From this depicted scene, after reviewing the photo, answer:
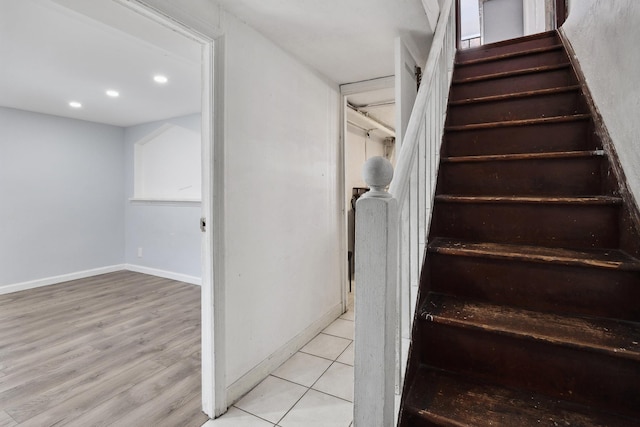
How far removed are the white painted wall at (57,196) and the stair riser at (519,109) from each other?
488 cm

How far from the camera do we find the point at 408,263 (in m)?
1.06

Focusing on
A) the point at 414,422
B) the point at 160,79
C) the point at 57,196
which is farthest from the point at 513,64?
the point at 57,196

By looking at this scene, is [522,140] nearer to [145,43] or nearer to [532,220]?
[532,220]

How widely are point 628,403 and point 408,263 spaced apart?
2.46 ft

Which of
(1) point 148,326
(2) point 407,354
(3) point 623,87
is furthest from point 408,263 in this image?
(1) point 148,326

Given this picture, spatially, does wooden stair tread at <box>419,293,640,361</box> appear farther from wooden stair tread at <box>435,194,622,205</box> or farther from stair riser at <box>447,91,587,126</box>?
stair riser at <box>447,91,587,126</box>

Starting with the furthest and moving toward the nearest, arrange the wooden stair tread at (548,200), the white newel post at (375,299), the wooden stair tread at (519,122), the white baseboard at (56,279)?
the white baseboard at (56,279), the wooden stair tread at (519,122), the wooden stair tread at (548,200), the white newel post at (375,299)

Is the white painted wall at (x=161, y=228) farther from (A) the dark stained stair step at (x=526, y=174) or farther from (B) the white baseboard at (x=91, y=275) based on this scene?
(A) the dark stained stair step at (x=526, y=174)

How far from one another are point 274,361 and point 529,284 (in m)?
1.64

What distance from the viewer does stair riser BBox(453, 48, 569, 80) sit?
7.10 feet

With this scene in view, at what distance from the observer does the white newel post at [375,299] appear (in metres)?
0.81

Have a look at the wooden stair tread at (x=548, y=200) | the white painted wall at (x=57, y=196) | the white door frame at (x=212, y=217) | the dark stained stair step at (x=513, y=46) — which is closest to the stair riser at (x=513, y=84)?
the dark stained stair step at (x=513, y=46)

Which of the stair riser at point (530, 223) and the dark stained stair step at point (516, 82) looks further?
the dark stained stair step at point (516, 82)

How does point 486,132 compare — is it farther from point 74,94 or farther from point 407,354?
point 74,94
